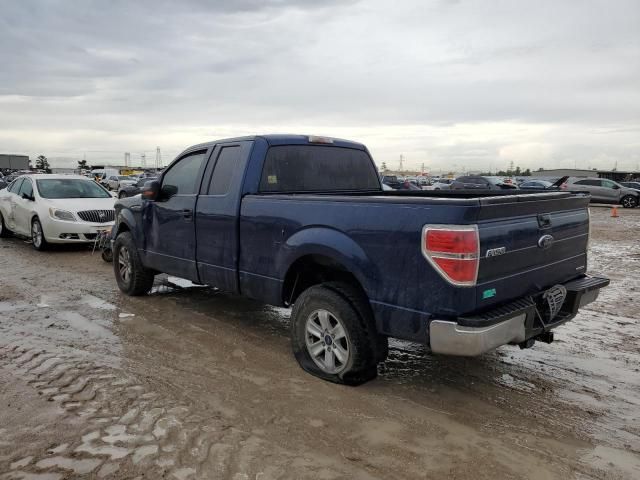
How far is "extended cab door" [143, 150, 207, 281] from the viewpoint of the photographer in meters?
5.62

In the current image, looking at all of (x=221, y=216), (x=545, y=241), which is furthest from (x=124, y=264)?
(x=545, y=241)

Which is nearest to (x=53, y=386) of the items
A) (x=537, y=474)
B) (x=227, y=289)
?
(x=227, y=289)

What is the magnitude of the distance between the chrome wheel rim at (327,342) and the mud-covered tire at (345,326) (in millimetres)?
12

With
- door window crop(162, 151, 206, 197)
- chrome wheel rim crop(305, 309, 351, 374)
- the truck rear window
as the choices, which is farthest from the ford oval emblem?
door window crop(162, 151, 206, 197)

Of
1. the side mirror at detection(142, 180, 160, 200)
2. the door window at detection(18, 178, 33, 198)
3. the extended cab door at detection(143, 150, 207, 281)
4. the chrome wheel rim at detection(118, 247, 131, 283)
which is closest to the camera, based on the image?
the extended cab door at detection(143, 150, 207, 281)

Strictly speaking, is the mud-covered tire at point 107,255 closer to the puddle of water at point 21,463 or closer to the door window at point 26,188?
the door window at point 26,188

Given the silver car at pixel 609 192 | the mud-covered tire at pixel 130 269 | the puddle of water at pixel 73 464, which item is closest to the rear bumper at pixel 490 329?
the puddle of water at pixel 73 464

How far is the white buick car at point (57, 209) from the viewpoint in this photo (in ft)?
34.9

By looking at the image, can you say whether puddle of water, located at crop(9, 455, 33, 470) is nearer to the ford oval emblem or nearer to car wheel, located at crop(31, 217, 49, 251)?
the ford oval emblem

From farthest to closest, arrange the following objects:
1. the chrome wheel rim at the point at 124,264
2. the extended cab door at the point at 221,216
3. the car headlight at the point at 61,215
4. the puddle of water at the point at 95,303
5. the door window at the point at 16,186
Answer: the door window at the point at 16,186 → the car headlight at the point at 61,215 → the chrome wheel rim at the point at 124,264 → the puddle of water at the point at 95,303 → the extended cab door at the point at 221,216

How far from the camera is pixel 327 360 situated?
4.16 meters

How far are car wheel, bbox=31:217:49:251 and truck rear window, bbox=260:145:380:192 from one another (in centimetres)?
783

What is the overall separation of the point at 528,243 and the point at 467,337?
97cm

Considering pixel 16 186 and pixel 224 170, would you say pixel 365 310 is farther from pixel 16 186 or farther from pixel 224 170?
pixel 16 186
